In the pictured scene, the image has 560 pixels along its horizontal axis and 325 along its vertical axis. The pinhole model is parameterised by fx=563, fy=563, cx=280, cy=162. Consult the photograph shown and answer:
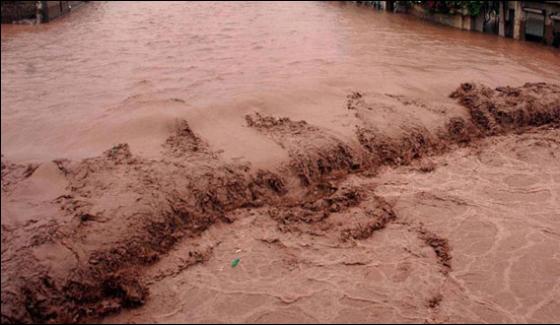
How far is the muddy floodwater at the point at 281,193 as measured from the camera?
427cm

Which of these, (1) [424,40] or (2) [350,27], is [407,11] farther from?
(1) [424,40]

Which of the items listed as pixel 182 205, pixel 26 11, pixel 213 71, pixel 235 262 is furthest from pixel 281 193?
pixel 26 11

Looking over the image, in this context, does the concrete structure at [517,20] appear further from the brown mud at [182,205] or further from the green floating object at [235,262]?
the green floating object at [235,262]

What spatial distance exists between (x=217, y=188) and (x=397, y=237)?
5.72ft

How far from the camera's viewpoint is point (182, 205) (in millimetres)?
5121

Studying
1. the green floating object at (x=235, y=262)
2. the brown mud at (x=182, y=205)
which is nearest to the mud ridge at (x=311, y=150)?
the brown mud at (x=182, y=205)

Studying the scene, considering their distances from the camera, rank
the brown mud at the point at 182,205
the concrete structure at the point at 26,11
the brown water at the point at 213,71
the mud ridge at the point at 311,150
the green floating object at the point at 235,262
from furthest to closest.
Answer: the concrete structure at the point at 26,11
the brown water at the point at 213,71
the mud ridge at the point at 311,150
the green floating object at the point at 235,262
the brown mud at the point at 182,205

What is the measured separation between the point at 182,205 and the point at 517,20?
10271 mm

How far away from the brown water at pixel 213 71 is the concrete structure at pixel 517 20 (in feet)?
1.18

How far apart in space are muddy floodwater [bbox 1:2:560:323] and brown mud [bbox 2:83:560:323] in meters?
0.02

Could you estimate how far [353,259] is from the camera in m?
4.73

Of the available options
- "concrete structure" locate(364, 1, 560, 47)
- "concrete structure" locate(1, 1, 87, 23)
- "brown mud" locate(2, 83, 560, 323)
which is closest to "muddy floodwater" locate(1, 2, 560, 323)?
"brown mud" locate(2, 83, 560, 323)

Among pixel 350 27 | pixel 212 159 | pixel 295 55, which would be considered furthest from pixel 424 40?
A: pixel 212 159

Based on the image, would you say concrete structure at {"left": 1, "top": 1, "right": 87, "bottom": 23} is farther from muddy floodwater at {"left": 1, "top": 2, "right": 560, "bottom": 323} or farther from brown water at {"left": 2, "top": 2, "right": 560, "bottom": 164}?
muddy floodwater at {"left": 1, "top": 2, "right": 560, "bottom": 323}
